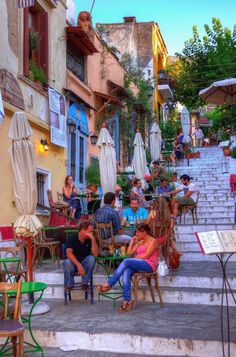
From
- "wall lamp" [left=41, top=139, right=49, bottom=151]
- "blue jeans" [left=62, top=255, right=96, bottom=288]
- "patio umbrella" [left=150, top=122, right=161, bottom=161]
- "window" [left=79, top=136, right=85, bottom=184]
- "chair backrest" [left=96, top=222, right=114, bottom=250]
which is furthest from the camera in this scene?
"patio umbrella" [left=150, top=122, right=161, bottom=161]

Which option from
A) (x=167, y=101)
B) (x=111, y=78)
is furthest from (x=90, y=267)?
(x=167, y=101)

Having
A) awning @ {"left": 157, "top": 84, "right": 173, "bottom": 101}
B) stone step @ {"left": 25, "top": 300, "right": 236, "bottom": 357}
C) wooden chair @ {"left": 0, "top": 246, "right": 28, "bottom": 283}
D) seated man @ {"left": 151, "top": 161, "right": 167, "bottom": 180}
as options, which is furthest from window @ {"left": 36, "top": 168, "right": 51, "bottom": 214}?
awning @ {"left": 157, "top": 84, "right": 173, "bottom": 101}

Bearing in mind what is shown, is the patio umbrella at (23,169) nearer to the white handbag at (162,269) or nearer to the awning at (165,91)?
the white handbag at (162,269)

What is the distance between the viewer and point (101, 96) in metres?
17.4

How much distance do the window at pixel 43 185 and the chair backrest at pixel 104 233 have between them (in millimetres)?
3658

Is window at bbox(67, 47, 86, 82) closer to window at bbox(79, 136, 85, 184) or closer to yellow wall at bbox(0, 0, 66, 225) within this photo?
yellow wall at bbox(0, 0, 66, 225)

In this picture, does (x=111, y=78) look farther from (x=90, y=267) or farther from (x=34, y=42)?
(x=90, y=267)

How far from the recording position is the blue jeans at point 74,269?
7266mm

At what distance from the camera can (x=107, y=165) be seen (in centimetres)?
1133

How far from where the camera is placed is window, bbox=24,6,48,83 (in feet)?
40.1

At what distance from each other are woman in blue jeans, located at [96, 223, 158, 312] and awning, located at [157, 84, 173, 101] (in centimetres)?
2260

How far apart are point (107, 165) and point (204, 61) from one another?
20.4 metres

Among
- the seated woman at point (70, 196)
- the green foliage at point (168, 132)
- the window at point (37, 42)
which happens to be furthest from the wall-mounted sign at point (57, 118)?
the green foliage at point (168, 132)

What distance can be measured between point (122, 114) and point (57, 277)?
12.8 meters
